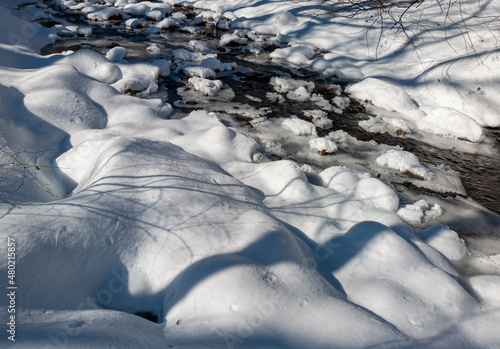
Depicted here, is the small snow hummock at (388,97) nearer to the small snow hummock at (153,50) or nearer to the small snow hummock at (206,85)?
the small snow hummock at (206,85)

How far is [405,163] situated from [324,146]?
3.35ft

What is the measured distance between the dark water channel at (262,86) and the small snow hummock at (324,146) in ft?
1.30

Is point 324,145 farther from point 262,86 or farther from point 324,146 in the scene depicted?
point 262,86

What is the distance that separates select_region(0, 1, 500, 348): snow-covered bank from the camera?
72.4 inches

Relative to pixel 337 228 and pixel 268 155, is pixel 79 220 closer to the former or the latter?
pixel 337 228

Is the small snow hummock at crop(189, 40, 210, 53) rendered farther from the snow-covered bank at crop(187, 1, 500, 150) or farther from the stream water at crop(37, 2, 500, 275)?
the snow-covered bank at crop(187, 1, 500, 150)

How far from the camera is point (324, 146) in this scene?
4723 mm

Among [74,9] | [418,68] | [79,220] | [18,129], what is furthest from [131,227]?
[74,9]

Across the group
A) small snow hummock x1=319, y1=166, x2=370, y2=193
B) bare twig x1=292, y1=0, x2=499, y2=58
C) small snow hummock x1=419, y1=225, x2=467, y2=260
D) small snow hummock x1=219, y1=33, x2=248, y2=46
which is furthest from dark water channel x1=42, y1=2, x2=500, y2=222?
bare twig x1=292, y1=0, x2=499, y2=58

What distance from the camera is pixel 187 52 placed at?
310 inches

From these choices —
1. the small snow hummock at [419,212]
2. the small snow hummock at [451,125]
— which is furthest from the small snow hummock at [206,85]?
the small snow hummock at [419,212]

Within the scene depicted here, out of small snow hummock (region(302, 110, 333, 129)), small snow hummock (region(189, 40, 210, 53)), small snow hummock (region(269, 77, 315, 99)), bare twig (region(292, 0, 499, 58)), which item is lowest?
small snow hummock (region(302, 110, 333, 129))

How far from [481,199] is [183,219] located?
3589 millimetres

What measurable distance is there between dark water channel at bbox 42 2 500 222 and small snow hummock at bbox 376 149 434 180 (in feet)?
0.89
